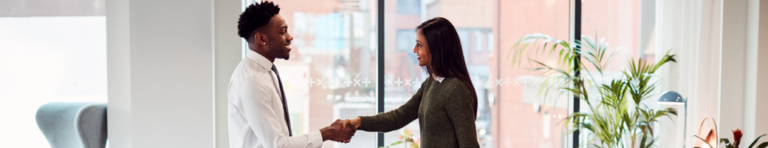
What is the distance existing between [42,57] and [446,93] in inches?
76.4

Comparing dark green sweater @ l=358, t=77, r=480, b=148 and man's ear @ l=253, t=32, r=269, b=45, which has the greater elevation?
man's ear @ l=253, t=32, r=269, b=45

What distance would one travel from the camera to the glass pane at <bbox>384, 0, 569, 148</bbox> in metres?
3.54

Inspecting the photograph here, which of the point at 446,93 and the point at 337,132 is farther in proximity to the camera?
the point at 337,132

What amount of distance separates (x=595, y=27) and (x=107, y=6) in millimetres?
3425

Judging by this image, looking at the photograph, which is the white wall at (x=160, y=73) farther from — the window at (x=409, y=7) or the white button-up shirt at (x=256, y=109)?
the window at (x=409, y=7)

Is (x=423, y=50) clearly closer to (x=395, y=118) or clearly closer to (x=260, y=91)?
(x=395, y=118)

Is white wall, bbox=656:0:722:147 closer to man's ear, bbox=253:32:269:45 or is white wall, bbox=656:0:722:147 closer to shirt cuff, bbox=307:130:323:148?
shirt cuff, bbox=307:130:323:148

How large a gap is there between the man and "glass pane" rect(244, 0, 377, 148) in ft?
5.48

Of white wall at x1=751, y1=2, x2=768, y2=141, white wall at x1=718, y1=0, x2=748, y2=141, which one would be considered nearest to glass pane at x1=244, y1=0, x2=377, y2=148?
white wall at x1=718, y1=0, x2=748, y2=141

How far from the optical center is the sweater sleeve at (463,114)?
5.27ft

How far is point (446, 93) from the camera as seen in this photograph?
1667mm

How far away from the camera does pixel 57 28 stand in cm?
214

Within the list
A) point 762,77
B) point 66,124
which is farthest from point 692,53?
point 66,124

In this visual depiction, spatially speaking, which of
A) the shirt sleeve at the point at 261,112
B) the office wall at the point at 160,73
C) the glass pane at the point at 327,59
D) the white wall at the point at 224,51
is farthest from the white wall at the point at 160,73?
the shirt sleeve at the point at 261,112
